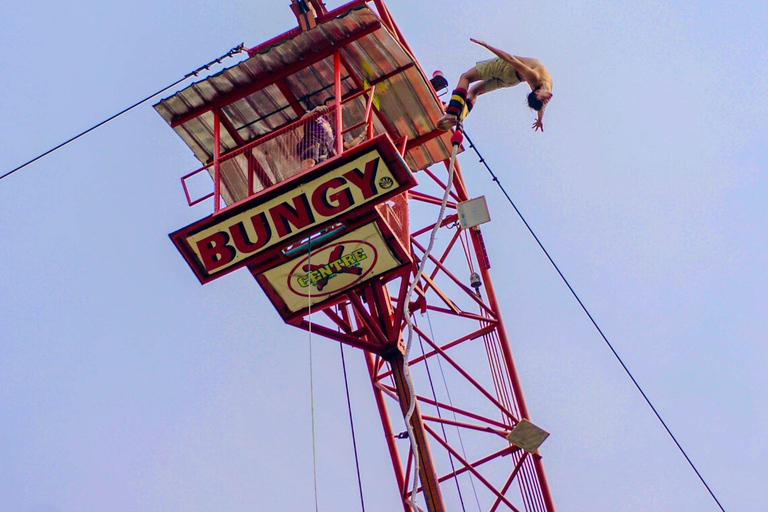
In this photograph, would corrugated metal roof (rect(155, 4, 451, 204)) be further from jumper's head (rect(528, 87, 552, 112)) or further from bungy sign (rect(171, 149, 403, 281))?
jumper's head (rect(528, 87, 552, 112))

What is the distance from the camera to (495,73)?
18.0m

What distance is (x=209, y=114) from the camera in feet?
64.8

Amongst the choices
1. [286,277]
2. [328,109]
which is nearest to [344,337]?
[286,277]

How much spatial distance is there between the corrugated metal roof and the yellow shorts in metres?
2.00

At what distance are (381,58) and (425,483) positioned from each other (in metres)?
7.69

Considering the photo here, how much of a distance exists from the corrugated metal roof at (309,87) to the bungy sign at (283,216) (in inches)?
108

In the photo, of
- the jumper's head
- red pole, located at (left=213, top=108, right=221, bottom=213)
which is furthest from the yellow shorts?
red pole, located at (left=213, top=108, right=221, bottom=213)

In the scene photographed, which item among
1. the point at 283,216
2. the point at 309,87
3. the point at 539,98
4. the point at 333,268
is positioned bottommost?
the point at 333,268

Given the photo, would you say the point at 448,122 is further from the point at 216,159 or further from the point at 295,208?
the point at 216,159

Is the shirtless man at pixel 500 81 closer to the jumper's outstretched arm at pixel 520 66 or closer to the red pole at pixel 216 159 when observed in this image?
the jumper's outstretched arm at pixel 520 66

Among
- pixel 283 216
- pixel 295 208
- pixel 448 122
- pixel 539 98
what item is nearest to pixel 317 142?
pixel 295 208

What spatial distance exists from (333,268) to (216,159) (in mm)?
3025

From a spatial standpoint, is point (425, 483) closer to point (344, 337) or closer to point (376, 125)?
point (344, 337)

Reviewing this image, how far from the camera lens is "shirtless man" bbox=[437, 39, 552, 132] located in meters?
16.4
